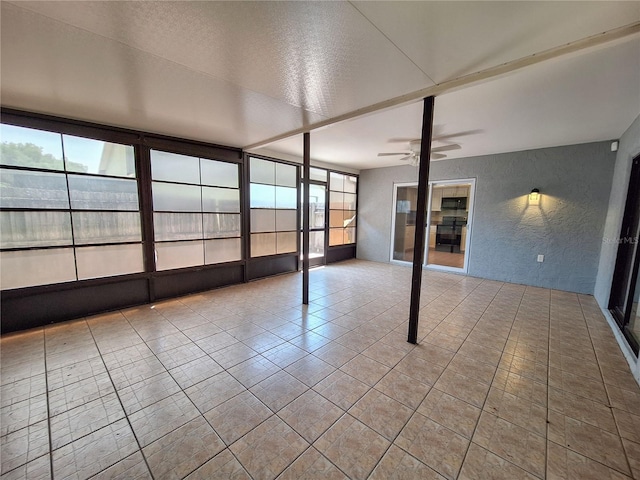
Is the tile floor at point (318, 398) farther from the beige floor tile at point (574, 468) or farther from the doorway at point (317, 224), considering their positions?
the doorway at point (317, 224)

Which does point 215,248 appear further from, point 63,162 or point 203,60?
point 203,60

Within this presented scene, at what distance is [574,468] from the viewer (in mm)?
1388

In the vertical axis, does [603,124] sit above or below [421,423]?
above

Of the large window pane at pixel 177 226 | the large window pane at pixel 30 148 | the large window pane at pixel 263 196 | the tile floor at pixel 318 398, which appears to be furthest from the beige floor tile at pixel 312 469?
the large window pane at pixel 263 196

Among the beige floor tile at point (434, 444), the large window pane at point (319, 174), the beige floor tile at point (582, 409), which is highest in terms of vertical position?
the large window pane at point (319, 174)

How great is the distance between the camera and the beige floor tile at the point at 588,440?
144cm

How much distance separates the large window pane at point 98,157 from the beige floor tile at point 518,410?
4.78m

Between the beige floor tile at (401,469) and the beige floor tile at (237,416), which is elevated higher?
the beige floor tile at (401,469)

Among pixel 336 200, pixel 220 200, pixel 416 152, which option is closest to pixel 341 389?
pixel 416 152

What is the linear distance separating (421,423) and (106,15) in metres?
3.14

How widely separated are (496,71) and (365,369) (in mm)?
2642

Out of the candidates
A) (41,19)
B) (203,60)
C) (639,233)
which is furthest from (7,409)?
(639,233)

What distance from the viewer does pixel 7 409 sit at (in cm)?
178

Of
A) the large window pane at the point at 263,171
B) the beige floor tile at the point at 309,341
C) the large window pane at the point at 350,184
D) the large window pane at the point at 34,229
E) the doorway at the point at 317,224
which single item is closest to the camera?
the beige floor tile at the point at 309,341
